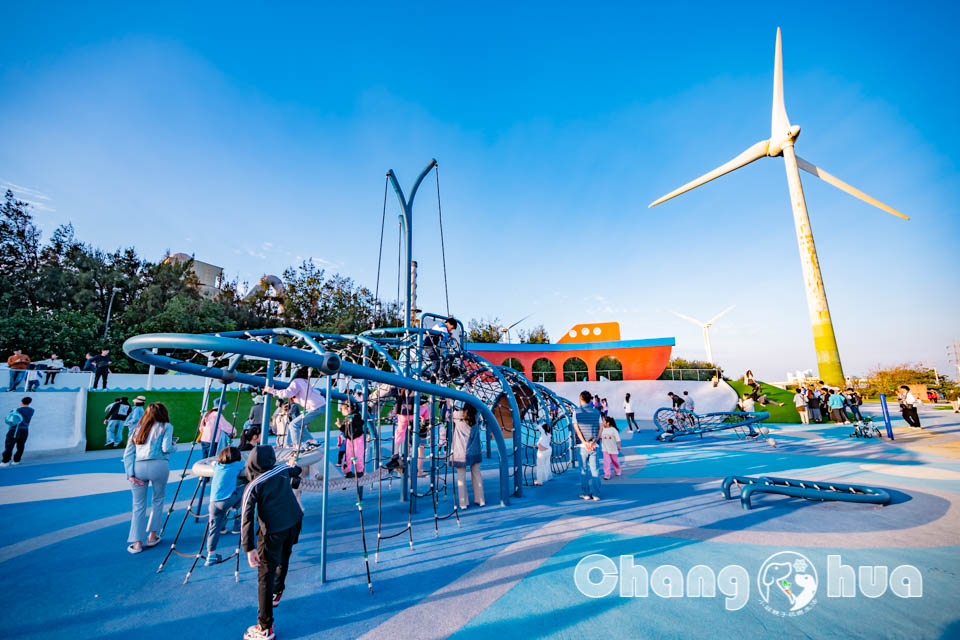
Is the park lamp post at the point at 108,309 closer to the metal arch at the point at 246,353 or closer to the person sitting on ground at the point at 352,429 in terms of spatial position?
the person sitting on ground at the point at 352,429

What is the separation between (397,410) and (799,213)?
3353cm

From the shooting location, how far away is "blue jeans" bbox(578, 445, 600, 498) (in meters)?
8.36

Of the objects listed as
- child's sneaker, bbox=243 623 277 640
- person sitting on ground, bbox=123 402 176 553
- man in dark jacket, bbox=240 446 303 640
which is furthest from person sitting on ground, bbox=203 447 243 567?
child's sneaker, bbox=243 623 277 640

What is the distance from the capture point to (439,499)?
895cm

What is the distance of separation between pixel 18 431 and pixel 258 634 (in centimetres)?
1461

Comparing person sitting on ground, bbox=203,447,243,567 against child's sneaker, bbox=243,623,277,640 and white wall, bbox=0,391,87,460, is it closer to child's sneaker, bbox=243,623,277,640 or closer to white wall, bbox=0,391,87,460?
child's sneaker, bbox=243,623,277,640

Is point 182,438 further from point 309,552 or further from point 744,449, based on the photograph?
point 744,449

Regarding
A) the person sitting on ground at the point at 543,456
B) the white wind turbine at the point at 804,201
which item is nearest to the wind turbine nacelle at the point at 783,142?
the white wind turbine at the point at 804,201

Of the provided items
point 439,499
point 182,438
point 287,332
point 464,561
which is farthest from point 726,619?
point 182,438

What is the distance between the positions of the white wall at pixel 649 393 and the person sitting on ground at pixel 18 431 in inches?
1075

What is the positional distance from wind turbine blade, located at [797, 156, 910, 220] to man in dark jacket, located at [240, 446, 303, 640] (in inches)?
1507

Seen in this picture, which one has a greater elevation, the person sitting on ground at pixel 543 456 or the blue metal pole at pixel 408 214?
the blue metal pole at pixel 408 214

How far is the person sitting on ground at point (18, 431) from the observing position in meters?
11.7

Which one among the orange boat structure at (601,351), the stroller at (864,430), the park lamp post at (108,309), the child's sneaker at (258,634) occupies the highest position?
the park lamp post at (108,309)
